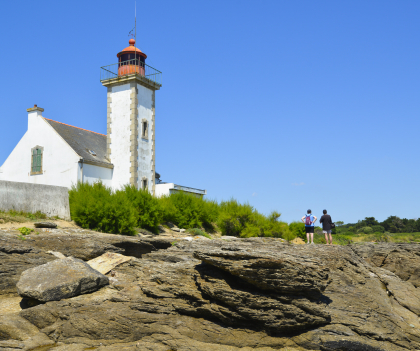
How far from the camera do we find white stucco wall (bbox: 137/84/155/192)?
27.1 meters

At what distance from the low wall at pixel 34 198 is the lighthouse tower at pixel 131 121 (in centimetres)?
804

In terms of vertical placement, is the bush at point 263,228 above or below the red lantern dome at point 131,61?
below

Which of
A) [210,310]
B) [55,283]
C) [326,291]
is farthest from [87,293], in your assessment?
[326,291]

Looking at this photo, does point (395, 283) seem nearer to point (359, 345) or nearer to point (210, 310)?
point (359, 345)

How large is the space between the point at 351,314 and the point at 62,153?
69.5ft

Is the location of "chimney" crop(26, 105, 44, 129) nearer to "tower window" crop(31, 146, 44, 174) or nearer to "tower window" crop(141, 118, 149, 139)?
"tower window" crop(31, 146, 44, 174)

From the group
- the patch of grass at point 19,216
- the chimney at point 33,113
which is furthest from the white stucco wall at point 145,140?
the patch of grass at point 19,216

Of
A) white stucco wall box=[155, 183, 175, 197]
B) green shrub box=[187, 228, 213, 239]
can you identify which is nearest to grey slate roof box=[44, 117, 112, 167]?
white stucco wall box=[155, 183, 175, 197]

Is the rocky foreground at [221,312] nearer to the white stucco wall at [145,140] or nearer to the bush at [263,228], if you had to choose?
the bush at [263,228]

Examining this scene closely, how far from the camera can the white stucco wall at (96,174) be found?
24.5m

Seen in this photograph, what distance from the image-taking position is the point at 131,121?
87.9ft

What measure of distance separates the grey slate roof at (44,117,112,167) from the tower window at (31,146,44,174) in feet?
6.19

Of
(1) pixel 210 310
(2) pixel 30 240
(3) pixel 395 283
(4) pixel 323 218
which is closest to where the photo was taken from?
(1) pixel 210 310

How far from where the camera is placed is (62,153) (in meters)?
24.9
